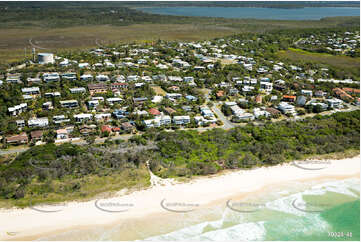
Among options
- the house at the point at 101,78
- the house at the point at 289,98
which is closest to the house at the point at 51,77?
the house at the point at 101,78

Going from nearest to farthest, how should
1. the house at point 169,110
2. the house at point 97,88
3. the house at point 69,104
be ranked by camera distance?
the house at point 169,110 < the house at point 69,104 < the house at point 97,88

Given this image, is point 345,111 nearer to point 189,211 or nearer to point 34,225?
point 189,211

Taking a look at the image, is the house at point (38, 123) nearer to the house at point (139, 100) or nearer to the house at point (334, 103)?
the house at point (139, 100)

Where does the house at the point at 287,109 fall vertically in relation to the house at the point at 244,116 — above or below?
above

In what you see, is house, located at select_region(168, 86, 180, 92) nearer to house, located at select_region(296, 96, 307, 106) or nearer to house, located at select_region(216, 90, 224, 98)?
house, located at select_region(216, 90, 224, 98)

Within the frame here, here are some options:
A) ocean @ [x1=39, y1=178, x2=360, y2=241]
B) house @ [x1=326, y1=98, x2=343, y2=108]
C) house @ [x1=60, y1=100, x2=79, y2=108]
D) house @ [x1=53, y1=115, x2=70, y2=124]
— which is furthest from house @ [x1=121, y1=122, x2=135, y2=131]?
house @ [x1=326, y1=98, x2=343, y2=108]

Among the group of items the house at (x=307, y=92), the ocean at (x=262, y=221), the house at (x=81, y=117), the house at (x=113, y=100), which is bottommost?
the ocean at (x=262, y=221)

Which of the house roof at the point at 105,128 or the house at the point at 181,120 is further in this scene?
the house at the point at 181,120
